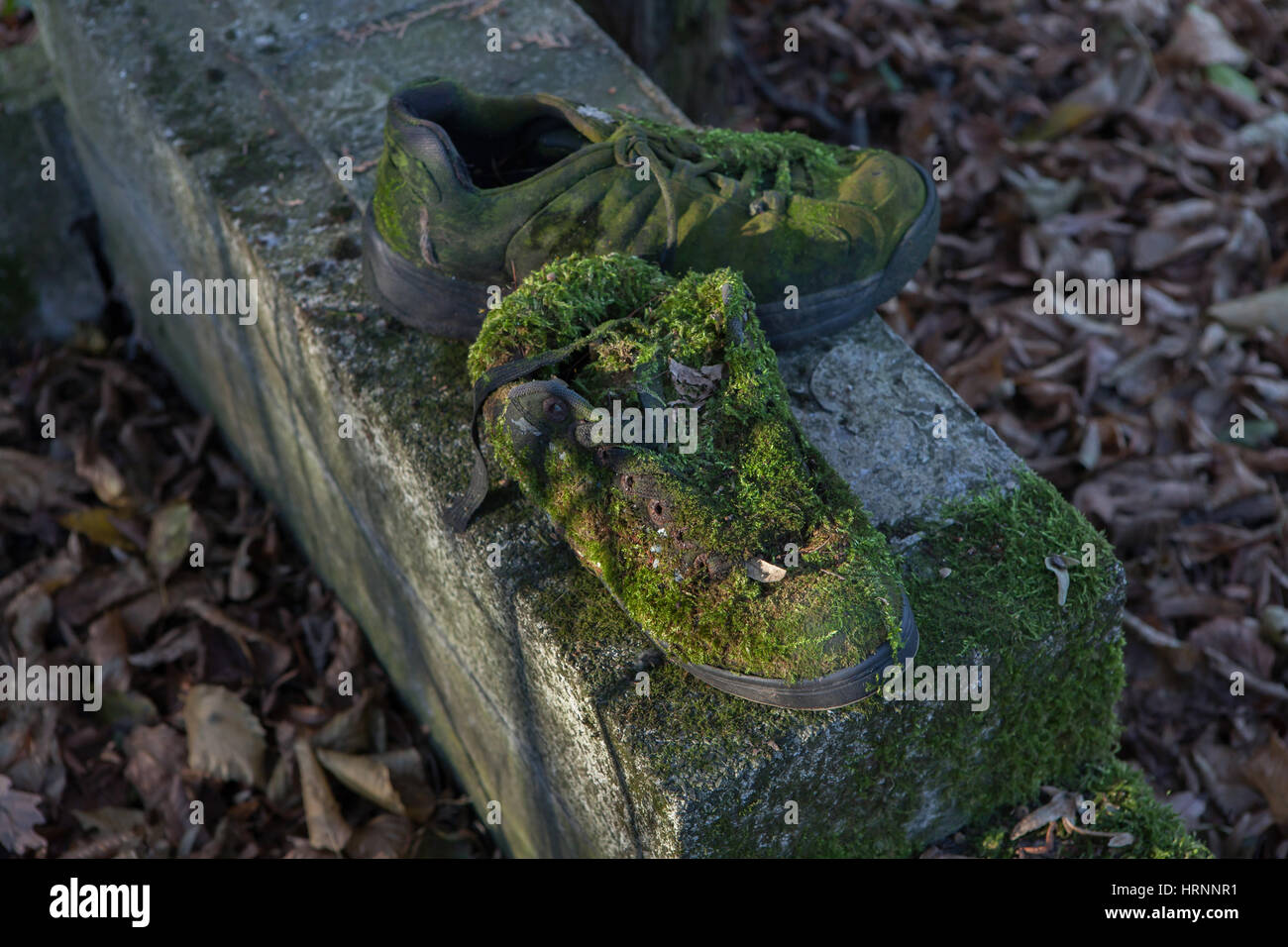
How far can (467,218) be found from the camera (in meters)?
2.24

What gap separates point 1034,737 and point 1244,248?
2.38 metres

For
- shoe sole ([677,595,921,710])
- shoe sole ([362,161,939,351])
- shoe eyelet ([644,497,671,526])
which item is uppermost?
shoe sole ([362,161,939,351])

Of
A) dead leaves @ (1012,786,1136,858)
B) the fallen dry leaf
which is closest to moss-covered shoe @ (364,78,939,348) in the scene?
dead leaves @ (1012,786,1136,858)

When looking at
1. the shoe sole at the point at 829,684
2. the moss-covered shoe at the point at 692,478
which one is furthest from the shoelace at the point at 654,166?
the shoe sole at the point at 829,684

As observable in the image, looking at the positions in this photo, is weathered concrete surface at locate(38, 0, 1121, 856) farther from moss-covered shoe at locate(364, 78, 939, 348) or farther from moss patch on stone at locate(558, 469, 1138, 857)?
moss-covered shoe at locate(364, 78, 939, 348)

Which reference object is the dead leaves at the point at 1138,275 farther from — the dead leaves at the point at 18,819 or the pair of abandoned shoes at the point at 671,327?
the dead leaves at the point at 18,819

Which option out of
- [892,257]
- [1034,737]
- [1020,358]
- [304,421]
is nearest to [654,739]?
[1034,737]

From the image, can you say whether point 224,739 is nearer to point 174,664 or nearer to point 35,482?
point 174,664

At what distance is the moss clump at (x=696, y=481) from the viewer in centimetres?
181

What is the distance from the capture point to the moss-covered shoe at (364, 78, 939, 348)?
7.36 feet

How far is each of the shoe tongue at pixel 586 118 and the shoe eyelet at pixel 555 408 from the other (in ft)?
2.15

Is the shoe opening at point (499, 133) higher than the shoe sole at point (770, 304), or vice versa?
the shoe opening at point (499, 133)

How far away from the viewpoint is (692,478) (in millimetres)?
1910
